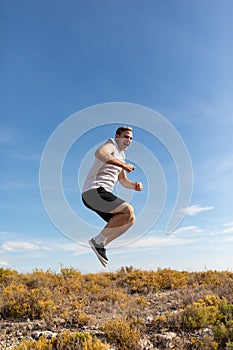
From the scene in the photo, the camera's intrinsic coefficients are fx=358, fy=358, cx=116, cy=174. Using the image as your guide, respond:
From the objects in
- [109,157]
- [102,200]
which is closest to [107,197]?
[102,200]

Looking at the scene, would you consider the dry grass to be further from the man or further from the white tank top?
the white tank top

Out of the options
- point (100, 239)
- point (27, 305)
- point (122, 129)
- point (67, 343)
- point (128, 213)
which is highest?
point (122, 129)

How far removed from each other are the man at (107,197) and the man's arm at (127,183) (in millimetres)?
525

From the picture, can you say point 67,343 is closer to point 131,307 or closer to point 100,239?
point 100,239

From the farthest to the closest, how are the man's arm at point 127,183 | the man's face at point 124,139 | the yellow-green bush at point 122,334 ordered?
1. the man's arm at point 127,183
2. the man's face at point 124,139
3. the yellow-green bush at point 122,334

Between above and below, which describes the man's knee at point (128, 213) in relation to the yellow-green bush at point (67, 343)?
above

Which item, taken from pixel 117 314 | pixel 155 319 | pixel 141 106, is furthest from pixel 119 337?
pixel 141 106

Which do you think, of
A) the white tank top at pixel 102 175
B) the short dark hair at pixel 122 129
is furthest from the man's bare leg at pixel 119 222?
the short dark hair at pixel 122 129

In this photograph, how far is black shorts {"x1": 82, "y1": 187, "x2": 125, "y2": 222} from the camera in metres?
6.34

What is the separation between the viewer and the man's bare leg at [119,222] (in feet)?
20.8

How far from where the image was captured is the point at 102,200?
250 inches

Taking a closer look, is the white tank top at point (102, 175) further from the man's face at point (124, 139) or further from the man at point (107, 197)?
the man's face at point (124, 139)

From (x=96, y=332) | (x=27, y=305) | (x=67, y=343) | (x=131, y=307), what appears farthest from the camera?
(x=131, y=307)

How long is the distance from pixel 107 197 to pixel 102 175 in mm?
442
